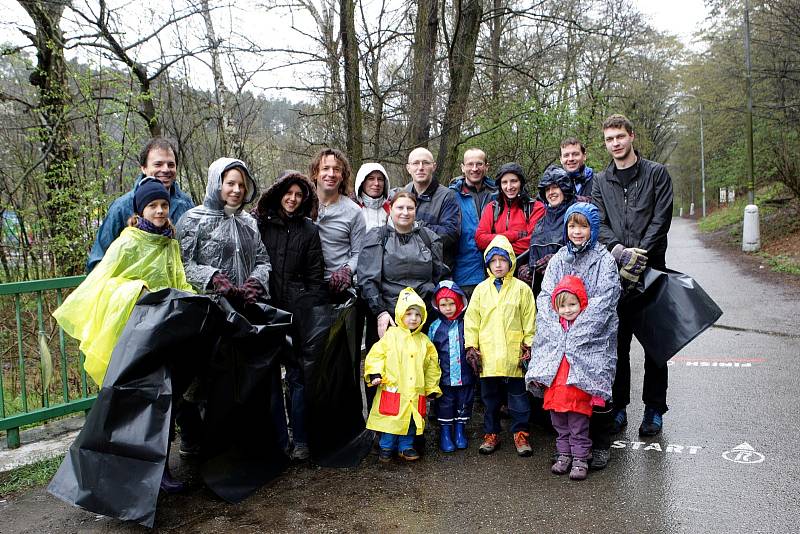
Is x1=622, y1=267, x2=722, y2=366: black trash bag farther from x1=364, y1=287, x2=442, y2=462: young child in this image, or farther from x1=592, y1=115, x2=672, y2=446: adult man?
x1=364, y1=287, x2=442, y2=462: young child

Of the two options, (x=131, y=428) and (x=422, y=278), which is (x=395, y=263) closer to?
(x=422, y=278)

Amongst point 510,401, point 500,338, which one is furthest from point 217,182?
point 510,401

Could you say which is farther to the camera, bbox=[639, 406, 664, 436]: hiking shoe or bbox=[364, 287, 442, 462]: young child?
bbox=[639, 406, 664, 436]: hiking shoe

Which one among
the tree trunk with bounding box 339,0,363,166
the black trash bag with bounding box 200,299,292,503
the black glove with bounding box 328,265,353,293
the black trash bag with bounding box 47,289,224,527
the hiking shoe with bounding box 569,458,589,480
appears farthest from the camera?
the tree trunk with bounding box 339,0,363,166

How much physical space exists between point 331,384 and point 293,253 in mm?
969

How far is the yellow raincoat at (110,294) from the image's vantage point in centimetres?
342

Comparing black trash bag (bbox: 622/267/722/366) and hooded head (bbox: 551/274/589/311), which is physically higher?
hooded head (bbox: 551/274/589/311)

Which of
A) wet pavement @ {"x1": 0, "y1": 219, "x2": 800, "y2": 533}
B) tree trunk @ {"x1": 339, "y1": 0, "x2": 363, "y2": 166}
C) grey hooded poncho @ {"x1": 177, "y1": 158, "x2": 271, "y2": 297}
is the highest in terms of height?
tree trunk @ {"x1": 339, "y1": 0, "x2": 363, "y2": 166}

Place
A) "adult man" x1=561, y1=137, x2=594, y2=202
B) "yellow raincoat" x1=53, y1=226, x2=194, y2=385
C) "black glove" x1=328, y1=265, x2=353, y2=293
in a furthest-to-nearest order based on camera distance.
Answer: "adult man" x1=561, y1=137, x2=594, y2=202 → "black glove" x1=328, y1=265, x2=353, y2=293 → "yellow raincoat" x1=53, y1=226, x2=194, y2=385

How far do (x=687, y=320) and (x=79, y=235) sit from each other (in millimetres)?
6545

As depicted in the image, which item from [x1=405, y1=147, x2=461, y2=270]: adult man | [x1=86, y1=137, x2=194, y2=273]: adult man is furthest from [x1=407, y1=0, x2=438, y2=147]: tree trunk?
[x1=86, y1=137, x2=194, y2=273]: adult man

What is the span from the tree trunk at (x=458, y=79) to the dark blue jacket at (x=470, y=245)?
3.56 m

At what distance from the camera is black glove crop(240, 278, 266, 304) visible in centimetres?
389

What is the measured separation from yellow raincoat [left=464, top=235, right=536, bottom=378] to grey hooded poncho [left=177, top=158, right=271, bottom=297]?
59.5 inches
